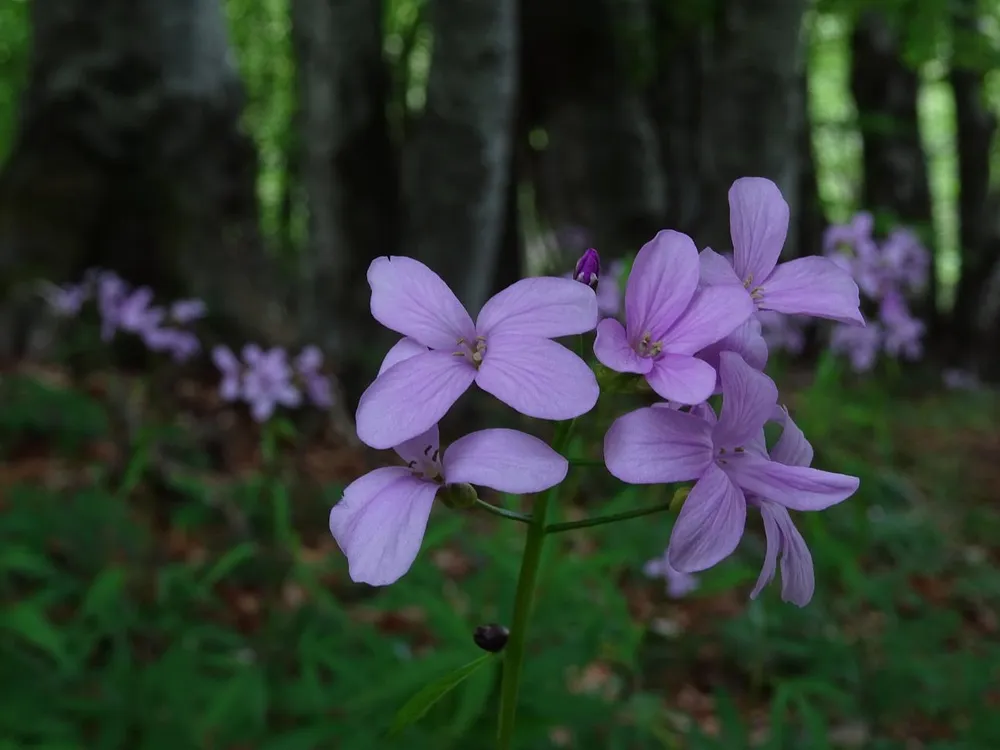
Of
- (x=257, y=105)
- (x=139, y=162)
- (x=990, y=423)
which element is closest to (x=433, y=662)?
(x=139, y=162)

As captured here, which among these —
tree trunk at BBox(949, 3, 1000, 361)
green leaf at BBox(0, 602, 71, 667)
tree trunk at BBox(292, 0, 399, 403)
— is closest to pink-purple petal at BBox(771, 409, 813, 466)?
green leaf at BBox(0, 602, 71, 667)

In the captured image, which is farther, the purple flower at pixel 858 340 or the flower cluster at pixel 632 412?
the purple flower at pixel 858 340

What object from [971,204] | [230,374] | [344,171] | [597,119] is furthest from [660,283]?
[971,204]

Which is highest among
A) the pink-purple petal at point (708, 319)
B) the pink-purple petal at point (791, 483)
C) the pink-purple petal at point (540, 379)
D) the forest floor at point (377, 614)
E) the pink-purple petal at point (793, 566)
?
the pink-purple petal at point (708, 319)

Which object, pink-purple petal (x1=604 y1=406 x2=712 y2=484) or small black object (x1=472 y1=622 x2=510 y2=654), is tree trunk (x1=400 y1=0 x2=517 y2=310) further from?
pink-purple petal (x1=604 y1=406 x2=712 y2=484)

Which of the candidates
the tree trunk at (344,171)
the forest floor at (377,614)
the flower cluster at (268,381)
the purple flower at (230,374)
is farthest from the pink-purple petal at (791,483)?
the tree trunk at (344,171)

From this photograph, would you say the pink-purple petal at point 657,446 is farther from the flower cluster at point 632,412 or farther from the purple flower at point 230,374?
the purple flower at point 230,374
